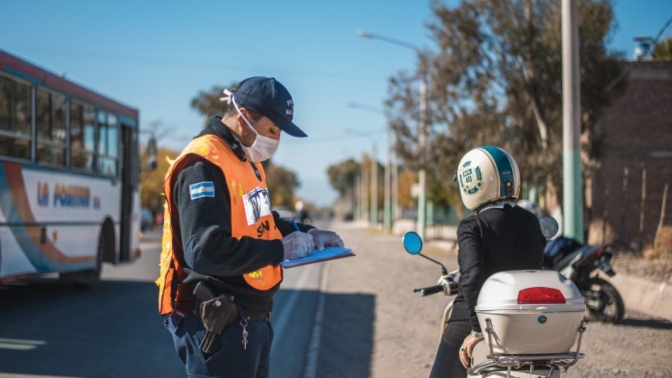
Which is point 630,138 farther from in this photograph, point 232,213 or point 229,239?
point 229,239

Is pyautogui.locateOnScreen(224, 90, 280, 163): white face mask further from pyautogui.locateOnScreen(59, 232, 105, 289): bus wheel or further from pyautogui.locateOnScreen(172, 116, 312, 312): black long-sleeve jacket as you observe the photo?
pyautogui.locateOnScreen(59, 232, 105, 289): bus wheel

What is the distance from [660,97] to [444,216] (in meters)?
29.7

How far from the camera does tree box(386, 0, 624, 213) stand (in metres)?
22.0

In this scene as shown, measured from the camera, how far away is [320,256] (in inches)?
140

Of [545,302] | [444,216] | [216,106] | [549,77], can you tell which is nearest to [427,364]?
[545,302]

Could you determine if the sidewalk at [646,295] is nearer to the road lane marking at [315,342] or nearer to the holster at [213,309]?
the road lane marking at [315,342]

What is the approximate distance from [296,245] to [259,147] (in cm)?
44

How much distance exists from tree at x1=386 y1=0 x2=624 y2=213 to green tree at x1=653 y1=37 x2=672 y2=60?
12437 mm

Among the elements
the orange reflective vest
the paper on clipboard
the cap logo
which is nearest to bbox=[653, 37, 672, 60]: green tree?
A: the paper on clipboard

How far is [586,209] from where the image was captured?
76.0 ft

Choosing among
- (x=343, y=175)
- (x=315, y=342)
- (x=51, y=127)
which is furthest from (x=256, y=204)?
(x=343, y=175)

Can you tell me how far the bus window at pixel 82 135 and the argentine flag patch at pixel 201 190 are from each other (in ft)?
37.4

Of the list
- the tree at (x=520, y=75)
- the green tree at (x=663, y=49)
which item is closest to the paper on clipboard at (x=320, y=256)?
the tree at (x=520, y=75)

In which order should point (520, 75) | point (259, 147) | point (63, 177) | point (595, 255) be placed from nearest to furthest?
point (259, 147) → point (595, 255) → point (63, 177) → point (520, 75)
